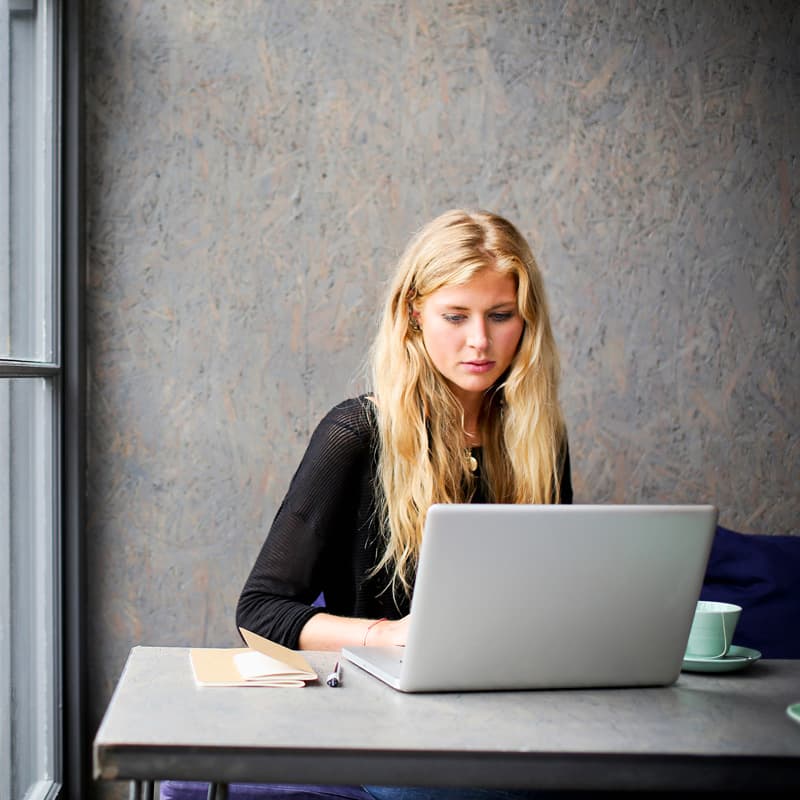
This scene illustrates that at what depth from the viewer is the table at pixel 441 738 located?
37.5 inches

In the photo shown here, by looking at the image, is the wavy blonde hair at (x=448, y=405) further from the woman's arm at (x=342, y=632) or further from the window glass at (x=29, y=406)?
the window glass at (x=29, y=406)

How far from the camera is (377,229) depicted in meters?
2.59

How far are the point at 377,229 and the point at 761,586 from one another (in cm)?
120

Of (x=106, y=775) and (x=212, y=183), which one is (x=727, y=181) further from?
(x=106, y=775)

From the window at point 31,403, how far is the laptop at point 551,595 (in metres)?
1.12

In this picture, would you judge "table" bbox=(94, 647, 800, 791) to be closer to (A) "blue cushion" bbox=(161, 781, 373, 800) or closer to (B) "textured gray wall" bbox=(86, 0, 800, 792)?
(A) "blue cushion" bbox=(161, 781, 373, 800)

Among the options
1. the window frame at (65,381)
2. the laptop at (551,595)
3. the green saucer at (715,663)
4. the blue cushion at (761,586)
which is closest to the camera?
the laptop at (551,595)

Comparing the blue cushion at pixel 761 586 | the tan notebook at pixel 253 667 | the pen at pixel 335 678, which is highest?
the tan notebook at pixel 253 667

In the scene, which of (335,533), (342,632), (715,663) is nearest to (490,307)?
(335,533)

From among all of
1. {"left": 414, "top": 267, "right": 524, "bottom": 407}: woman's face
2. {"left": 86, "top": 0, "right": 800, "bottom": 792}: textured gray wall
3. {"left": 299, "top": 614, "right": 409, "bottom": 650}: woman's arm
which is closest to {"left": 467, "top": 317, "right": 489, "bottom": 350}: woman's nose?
{"left": 414, "top": 267, "right": 524, "bottom": 407}: woman's face

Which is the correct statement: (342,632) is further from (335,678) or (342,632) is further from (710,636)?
(710,636)

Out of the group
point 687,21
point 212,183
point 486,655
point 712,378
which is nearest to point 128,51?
point 212,183

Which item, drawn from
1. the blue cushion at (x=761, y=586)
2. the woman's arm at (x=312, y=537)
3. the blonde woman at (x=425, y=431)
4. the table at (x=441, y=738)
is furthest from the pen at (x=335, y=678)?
the blue cushion at (x=761, y=586)

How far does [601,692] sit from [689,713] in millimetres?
109
